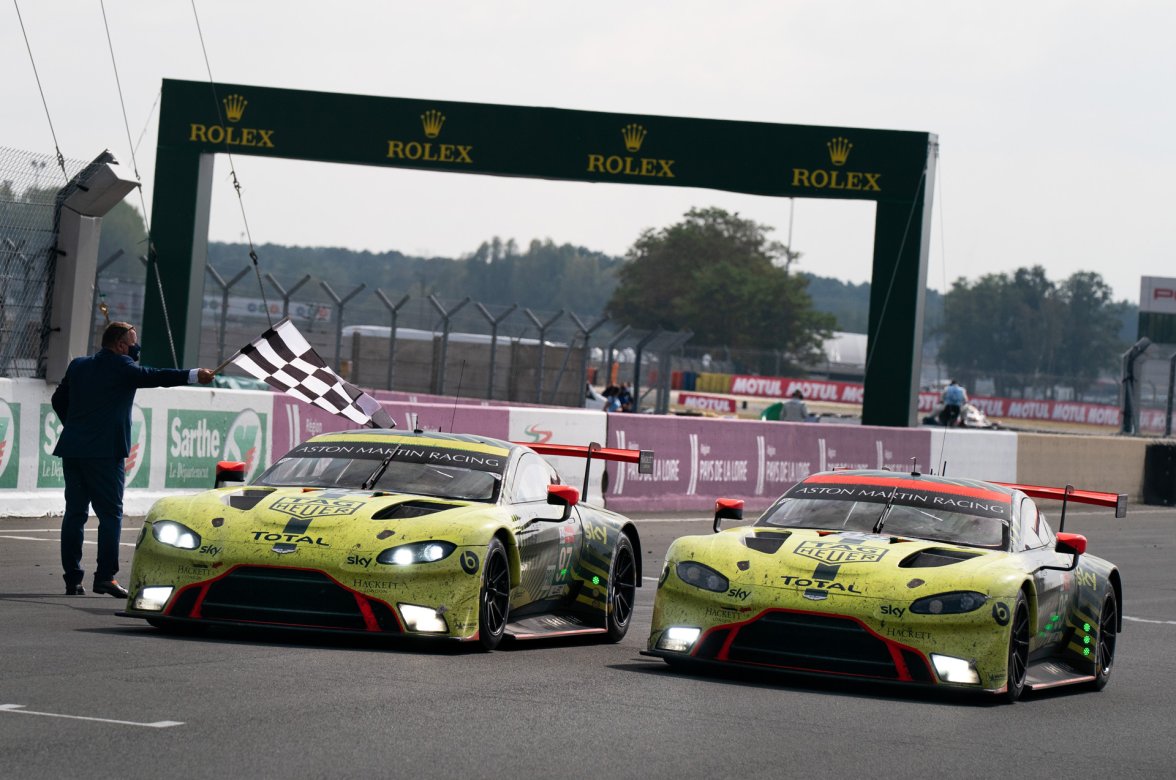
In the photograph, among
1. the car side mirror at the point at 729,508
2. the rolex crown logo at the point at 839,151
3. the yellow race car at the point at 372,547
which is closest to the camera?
the yellow race car at the point at 372,547

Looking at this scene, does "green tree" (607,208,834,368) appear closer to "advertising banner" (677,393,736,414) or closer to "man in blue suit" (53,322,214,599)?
"advertising banner" (677,393,736,414)

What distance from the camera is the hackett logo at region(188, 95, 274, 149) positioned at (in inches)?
1115

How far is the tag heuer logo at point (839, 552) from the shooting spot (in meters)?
8.88

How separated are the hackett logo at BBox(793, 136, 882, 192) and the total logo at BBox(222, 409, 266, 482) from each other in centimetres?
1095

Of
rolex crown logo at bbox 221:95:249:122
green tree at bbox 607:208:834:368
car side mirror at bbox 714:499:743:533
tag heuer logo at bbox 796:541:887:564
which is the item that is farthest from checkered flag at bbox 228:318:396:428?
green tree at bbox 607:208:834:368

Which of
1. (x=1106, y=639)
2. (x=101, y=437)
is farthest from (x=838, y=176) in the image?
(x=101, y=437)

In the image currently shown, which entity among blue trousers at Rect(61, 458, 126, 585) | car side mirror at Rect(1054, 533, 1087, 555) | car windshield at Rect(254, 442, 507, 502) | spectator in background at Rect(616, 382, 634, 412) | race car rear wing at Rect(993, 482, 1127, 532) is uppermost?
spectator in background at Rect(616, 382, 634, 412)

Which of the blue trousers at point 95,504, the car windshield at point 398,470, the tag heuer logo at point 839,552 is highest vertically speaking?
the car windshield at point 398,470

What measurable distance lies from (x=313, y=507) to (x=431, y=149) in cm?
1958

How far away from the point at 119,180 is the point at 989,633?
10.1 metres

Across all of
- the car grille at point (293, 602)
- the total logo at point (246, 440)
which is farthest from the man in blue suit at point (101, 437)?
the total logo at point (246, 440)

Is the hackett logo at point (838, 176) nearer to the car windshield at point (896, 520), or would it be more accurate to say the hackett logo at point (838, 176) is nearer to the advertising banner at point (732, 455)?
the advertising banner at point (732, 455)

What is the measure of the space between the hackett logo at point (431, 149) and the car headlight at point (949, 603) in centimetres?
2043

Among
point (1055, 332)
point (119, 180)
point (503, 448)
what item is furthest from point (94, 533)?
point (1055, 332)
